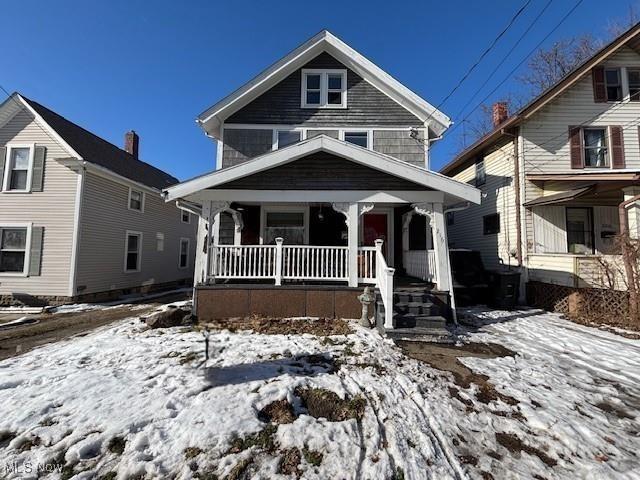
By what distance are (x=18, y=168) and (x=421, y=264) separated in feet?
46.2

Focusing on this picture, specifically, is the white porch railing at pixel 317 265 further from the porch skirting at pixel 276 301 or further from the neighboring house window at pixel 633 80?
the neighboring house window at pixel 633 80

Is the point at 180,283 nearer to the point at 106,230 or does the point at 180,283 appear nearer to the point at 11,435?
the point at 106,230

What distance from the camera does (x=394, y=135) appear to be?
9.71m

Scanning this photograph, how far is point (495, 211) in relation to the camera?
11594 mm

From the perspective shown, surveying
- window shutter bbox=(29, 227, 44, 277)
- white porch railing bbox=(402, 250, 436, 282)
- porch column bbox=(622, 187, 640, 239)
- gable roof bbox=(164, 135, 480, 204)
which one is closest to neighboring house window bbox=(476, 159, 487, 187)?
porch column bbox=(622, 187, 640, 239)

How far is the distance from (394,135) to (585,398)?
27.3ft

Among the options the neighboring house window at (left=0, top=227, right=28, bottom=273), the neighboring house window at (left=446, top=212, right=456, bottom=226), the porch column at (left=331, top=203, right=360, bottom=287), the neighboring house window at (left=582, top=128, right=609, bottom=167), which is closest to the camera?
the porch column at (left=331, top=203, right=360, bottom=287)

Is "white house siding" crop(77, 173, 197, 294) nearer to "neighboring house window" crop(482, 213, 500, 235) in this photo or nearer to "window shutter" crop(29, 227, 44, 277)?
"window shutter" crop(29, 227, 44, 277)

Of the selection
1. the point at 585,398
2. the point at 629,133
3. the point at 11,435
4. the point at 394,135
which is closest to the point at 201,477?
the point at 11,435

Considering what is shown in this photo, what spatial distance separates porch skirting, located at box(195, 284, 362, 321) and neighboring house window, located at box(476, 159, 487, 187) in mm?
9401

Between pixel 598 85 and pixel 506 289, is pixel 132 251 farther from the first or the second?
pixel 598 85

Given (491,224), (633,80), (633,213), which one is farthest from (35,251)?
(633,80)

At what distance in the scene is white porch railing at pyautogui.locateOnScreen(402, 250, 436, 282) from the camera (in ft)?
24.2

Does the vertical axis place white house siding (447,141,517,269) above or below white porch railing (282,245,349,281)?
above
